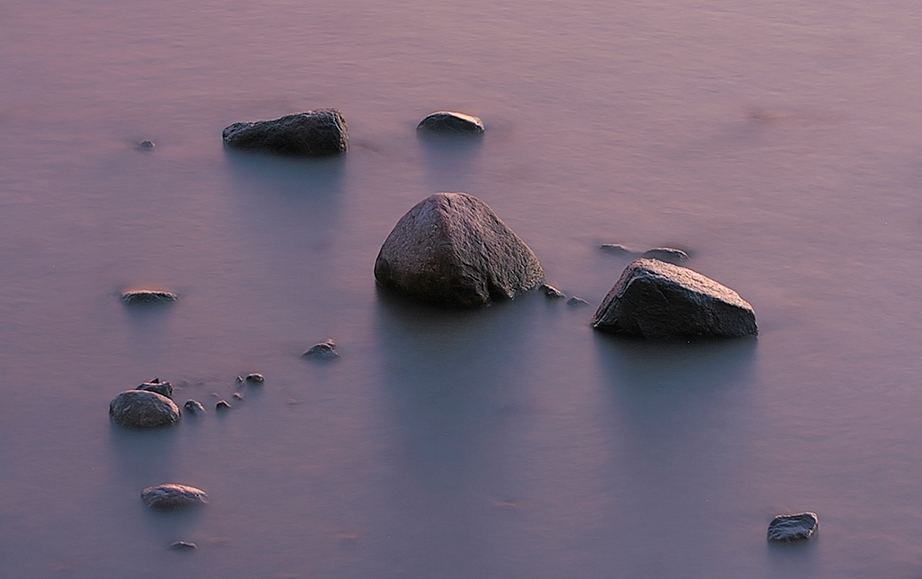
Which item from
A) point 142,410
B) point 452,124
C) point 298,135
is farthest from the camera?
point 452,124

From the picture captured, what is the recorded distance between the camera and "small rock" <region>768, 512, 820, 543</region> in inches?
165

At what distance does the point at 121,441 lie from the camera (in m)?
4.60

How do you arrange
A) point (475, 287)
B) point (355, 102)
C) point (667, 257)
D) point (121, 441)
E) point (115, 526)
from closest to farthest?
1. point (115, 526)
2. point (121, 441)
3. point (475, 287)
4. point (667, 257)
5. point (355, 102)

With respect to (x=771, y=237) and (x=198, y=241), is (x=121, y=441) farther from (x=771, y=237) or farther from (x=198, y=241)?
(x=771, y=237)

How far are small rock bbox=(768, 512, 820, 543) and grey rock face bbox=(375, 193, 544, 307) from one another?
70.7 inches

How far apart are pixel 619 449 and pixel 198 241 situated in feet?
8.11

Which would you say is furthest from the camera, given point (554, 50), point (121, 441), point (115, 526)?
point (554, 50)

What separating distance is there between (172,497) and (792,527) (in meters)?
2.00

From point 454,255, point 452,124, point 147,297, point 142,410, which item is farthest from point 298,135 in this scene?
point 142,410

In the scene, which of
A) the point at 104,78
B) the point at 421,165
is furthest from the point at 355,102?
the point at 104,78

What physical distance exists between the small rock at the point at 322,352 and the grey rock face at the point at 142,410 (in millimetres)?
645

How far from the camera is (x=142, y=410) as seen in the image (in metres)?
4.69

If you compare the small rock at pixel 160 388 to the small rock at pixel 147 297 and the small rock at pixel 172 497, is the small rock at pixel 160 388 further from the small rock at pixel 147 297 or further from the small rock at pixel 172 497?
the small rock at pixel 147 297

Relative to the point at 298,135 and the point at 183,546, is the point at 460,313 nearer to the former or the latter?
the point at 183,546
